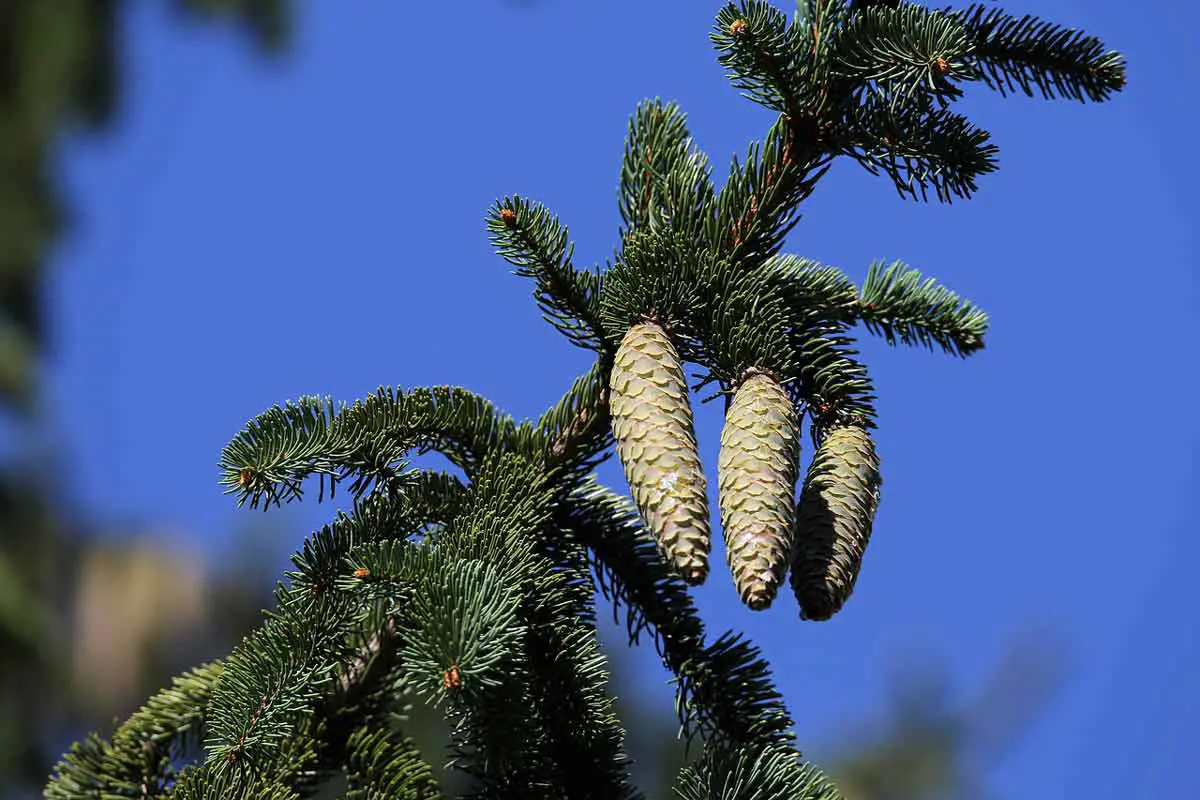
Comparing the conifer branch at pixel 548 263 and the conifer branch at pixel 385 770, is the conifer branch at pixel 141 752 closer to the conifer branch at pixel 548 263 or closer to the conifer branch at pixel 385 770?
the conifer branch at pixel 385 770

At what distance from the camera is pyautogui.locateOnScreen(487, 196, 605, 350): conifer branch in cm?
117

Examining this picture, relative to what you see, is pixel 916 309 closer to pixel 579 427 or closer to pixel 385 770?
pixel 579 427

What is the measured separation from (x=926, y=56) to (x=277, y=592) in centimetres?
68

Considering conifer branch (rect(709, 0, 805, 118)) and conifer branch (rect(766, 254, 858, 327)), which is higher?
Result: conifer branch (rect(709, 0, 805, 118))

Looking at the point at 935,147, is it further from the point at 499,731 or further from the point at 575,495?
the point at 499,731

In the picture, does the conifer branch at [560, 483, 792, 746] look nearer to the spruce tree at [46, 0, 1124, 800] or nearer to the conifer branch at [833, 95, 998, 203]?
the spruce tree at [46, 0, 1124, 800]

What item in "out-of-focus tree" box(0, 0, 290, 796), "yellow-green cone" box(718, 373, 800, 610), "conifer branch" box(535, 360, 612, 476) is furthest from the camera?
"out-of-focus tree" box(0, 0, 290, 796)

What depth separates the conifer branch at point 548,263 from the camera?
1175 mm

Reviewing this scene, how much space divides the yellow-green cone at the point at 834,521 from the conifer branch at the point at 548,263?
0.23 meters

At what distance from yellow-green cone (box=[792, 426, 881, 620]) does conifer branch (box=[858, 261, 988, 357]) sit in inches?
8.2

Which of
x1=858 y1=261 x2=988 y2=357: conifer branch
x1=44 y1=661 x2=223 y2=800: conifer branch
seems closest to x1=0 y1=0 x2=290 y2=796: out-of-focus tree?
x1=44 y1=661 x2=223 y2=800: conifer branch

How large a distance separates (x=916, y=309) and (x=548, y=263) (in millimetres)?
376

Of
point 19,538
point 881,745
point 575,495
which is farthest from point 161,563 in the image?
point 575,495

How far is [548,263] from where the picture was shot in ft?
3.88
